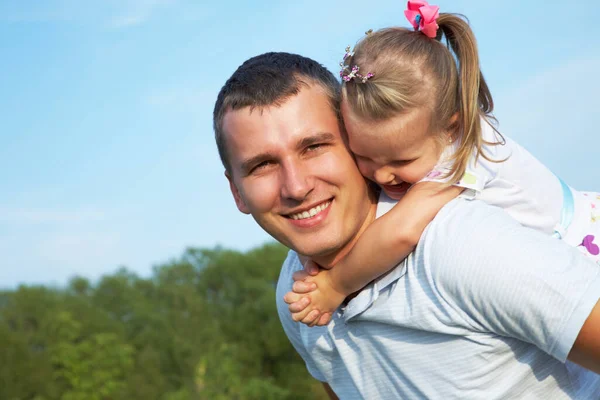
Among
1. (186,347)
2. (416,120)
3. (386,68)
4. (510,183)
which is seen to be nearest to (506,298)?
(510,183)

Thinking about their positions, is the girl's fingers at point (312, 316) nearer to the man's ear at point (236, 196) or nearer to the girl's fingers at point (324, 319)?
the girl's fingers at point (324, 319)

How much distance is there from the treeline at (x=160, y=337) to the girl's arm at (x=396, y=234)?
713 cm

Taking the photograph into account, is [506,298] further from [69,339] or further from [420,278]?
[69,339]

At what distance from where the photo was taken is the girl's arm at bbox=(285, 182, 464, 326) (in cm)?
229

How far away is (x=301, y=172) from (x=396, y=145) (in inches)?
14.3

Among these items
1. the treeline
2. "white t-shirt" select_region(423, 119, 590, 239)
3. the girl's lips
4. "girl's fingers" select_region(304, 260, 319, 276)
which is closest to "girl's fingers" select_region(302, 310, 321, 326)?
"girl's fingers" select_region(304, 260, 319, 276)

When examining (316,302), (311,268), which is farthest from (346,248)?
(316,302)

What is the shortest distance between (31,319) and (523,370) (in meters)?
7.98

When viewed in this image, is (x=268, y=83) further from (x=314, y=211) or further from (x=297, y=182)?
(x=314, y=211)

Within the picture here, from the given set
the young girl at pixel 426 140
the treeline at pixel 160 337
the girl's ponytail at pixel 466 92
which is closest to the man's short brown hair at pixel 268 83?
the young girl at pixel 426 140

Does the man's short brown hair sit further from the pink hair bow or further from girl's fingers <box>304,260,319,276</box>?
girl's fingers <box>304,260,319,276</box>

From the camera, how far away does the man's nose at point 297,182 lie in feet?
8.38

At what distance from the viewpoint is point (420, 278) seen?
2.25 metres

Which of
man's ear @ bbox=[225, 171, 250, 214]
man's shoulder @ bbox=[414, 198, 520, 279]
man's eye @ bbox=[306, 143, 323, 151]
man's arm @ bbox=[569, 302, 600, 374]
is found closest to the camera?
man's arm @ bbox=[569, 302, 600, 374]
